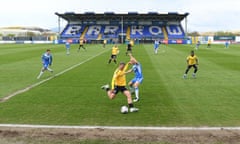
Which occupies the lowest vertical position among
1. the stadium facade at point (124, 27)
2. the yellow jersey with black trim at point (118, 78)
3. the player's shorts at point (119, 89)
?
the player's shorts at point (119, 89)

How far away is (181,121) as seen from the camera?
856 cm

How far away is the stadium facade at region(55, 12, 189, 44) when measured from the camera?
81.6 m

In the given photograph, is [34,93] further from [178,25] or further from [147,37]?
[178,25]

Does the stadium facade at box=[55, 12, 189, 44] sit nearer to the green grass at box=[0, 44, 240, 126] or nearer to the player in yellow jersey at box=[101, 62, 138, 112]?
the green grass at box=[0, 44, 240, 126]

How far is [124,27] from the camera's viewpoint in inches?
→ 3484

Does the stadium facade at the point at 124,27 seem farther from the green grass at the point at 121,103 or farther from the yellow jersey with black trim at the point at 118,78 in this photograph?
the yellow jersey with black trim at the point at 118,78

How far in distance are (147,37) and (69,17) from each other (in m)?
24.3

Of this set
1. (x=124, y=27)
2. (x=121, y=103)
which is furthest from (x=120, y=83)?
(x=124, y=27)

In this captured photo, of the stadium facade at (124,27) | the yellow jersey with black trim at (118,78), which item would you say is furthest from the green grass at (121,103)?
the stadium facade at (124,27)

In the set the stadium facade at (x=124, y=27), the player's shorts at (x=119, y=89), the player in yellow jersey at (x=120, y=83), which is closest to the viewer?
the player in yellow jersey at (x=120, y=83)

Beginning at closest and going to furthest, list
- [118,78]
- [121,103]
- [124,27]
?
1. [118,78]
2. [121,103]
3. [124,27]

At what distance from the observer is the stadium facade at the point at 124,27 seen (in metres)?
81.6

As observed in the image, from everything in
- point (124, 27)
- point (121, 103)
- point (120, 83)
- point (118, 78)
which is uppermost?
point (124, 27)

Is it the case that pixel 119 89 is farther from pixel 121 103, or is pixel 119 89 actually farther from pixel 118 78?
pixel 121 103
